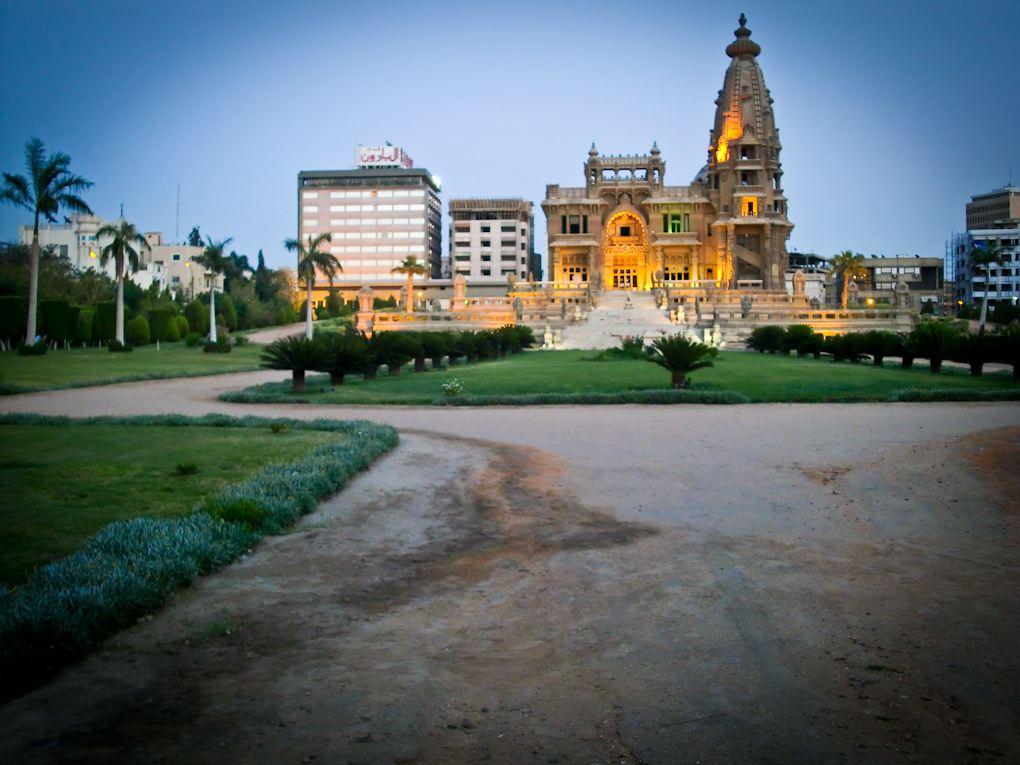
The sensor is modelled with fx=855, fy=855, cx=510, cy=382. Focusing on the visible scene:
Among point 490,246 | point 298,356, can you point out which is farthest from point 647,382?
point 490,246

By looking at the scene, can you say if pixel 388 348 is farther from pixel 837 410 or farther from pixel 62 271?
pixel 62 271

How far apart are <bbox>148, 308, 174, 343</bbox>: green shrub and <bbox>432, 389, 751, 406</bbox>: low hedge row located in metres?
42.9

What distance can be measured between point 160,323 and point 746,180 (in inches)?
2414

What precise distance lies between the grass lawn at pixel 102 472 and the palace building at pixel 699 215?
251 feet

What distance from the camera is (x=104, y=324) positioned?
53500mm

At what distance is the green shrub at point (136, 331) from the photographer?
54.9m

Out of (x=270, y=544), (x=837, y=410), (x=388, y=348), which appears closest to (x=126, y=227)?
(x=388, y=348)

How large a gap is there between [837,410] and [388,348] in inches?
647

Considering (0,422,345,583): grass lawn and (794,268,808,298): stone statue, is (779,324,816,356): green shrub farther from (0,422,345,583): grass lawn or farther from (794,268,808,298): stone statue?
(0,422,345,583): grass lawn

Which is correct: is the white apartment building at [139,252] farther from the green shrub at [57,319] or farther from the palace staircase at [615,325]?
the palace staircase at [615,325]

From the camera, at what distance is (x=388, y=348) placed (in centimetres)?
3044

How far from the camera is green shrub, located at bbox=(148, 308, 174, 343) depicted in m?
58.3

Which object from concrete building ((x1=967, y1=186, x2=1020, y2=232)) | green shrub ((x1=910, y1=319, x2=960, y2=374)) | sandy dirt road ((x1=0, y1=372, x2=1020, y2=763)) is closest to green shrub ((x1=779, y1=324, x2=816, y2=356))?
green shrub ((x1=910, y1=319, x2=960, y2=374))

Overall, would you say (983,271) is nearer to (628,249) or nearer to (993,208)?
(993,208)
